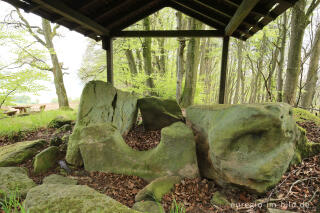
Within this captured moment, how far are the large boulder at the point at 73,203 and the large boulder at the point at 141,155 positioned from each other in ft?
5.41

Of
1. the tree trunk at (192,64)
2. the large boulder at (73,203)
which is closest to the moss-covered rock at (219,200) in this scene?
the large boulder at (73,203)

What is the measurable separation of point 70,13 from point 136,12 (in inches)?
88.7

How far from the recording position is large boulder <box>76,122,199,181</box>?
12.0 feet

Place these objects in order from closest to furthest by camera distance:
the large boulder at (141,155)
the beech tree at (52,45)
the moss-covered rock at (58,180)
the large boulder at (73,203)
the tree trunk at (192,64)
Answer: the large boulder at (73,203), the moss-covered rock at (58,180), the large boulder at (141,155), the tree trunk at (192,64), the beech tree at (52,45)

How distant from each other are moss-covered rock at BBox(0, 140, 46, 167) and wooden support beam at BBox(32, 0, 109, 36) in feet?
12.4

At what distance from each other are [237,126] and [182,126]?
1572 millimetres

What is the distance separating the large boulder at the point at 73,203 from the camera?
6.13 ft

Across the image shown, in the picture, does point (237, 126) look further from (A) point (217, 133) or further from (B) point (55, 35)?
(B) point (55, 35)

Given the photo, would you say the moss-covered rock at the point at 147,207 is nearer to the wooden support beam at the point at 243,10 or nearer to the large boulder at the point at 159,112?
the large boulder at the point at 159,112

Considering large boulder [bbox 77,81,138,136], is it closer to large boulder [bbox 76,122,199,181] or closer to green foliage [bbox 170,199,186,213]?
large boulder [bbox 76,122,199,181]

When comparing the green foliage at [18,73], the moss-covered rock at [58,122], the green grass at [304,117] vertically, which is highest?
the green foliage at [18,73]

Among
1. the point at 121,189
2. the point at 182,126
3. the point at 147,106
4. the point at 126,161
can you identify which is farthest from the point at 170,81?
the point at 121,189

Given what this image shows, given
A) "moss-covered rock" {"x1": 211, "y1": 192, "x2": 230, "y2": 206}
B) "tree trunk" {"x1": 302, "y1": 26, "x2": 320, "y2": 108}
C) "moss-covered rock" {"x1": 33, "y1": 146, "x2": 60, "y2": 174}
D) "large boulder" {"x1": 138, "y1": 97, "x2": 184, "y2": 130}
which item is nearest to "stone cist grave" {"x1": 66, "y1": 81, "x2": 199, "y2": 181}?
"moss-covered rock" {"x1": 33, "y1": 146, "x2": 60, "y2": 174}

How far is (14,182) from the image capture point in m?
3.16
